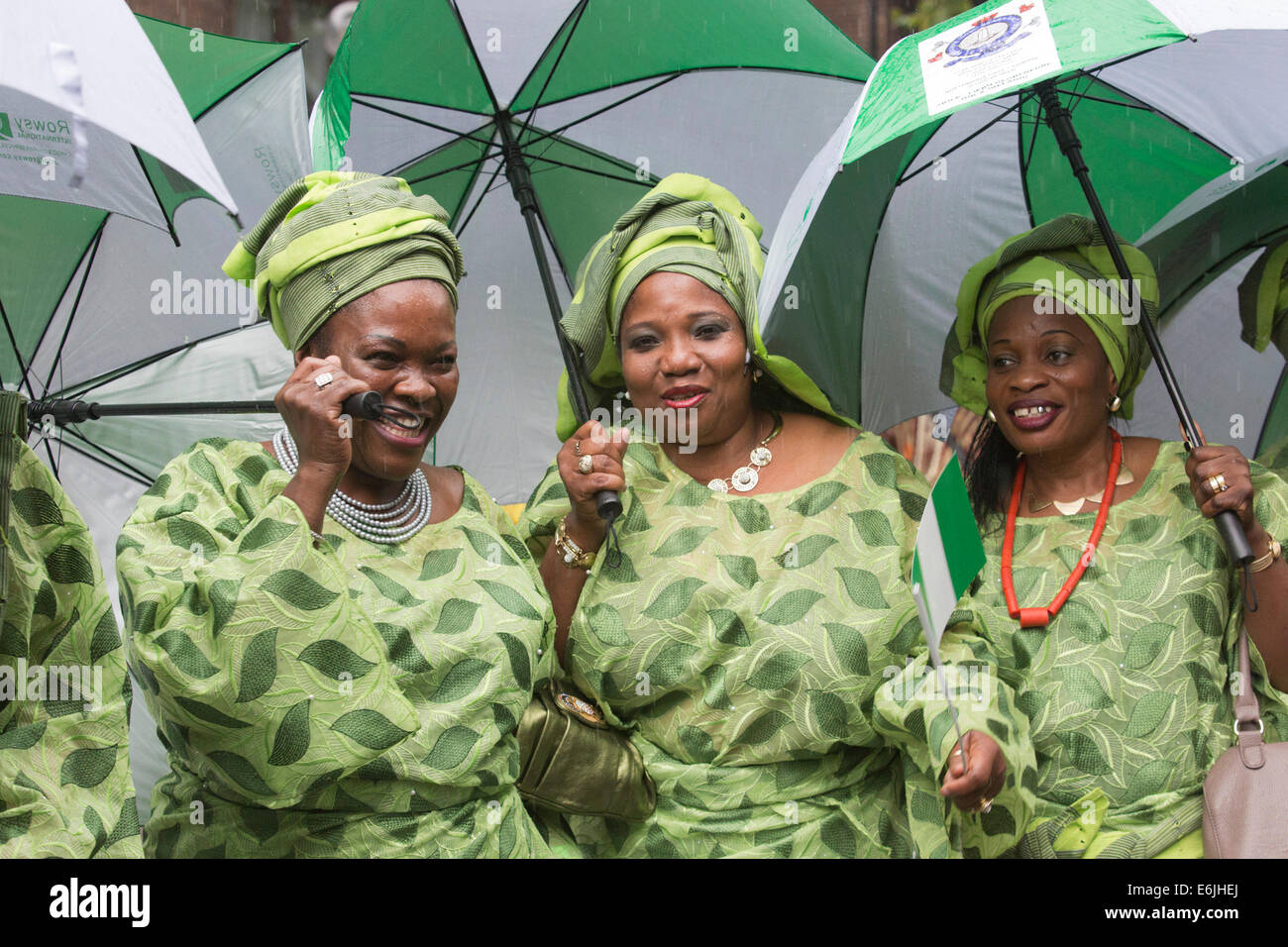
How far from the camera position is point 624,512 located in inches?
137

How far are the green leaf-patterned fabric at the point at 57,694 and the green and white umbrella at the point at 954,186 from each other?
169 centimetres

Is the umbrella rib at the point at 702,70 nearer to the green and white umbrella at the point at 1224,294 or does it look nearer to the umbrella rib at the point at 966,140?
the umbrella rib at the point at 966,140

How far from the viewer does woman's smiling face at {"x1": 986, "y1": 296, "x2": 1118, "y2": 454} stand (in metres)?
3.58

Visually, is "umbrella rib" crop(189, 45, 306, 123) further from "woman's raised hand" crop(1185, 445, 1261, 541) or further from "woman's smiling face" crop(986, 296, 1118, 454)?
"woman's raised hand" crop(1185, 445, 1261, 541)

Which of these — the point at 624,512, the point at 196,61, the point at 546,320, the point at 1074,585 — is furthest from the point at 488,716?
the point at 196,61

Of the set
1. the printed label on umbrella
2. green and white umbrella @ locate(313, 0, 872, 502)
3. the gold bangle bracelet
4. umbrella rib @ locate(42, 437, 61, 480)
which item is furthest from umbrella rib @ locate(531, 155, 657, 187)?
the gold bangle bracelet

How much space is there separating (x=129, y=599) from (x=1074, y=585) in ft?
7.34

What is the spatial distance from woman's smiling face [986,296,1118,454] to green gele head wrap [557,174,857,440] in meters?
0.45

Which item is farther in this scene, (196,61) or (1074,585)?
(196,61)

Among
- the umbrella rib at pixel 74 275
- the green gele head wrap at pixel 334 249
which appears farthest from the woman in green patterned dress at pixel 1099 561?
the umbrella rib at pixel 74 275

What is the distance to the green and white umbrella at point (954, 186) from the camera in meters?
3.49

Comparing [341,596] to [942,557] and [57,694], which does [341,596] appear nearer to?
[57,694]

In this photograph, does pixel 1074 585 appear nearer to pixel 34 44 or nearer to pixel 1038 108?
pixel 1038 108

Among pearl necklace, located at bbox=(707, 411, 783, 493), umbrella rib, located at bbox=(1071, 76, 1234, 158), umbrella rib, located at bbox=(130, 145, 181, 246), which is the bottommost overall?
pearl necklace, located at bbox=(707, 411, 783, 493)
